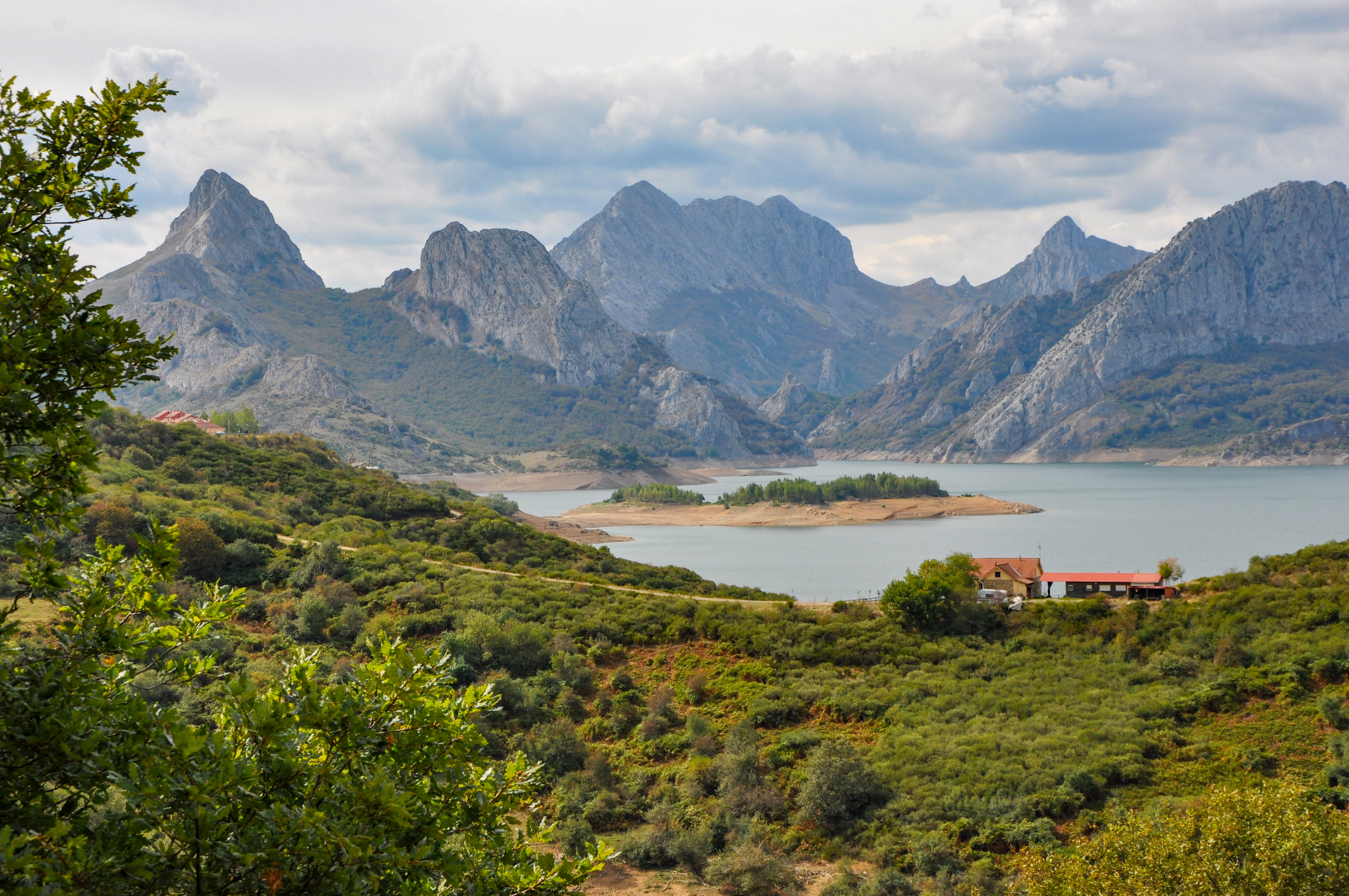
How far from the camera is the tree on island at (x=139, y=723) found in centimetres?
437

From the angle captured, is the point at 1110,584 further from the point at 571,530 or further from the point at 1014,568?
the point at 571,530

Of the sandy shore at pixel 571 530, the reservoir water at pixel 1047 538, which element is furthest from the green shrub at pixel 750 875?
the sandy shore at pixel 571 530

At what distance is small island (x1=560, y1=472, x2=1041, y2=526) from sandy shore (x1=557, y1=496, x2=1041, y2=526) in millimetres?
93

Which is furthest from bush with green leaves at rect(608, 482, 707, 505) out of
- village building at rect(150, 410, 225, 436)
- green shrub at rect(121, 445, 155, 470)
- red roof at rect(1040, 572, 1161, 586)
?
red roof at rect(1040, 572, 1161, 586)

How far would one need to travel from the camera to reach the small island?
126 metres

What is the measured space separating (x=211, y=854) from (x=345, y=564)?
33.5 metres

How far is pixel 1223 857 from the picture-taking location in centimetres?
1194

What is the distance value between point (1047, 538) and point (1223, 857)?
3424 inches

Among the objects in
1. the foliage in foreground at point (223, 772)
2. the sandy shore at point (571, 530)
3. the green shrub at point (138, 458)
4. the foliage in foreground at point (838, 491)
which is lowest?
the sandy shore at point (571, 530)

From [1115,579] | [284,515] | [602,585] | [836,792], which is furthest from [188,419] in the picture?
[836,792]

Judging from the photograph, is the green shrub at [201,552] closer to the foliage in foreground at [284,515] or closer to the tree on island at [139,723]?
the foliage in foreground at [284,515]

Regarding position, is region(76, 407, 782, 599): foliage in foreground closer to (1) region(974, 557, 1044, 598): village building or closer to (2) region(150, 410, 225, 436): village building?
(1) region(974, 557, 1044, 598): village building

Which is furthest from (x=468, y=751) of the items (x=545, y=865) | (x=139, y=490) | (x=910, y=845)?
(x=139, y=490)

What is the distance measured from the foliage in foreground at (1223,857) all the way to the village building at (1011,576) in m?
27.8
